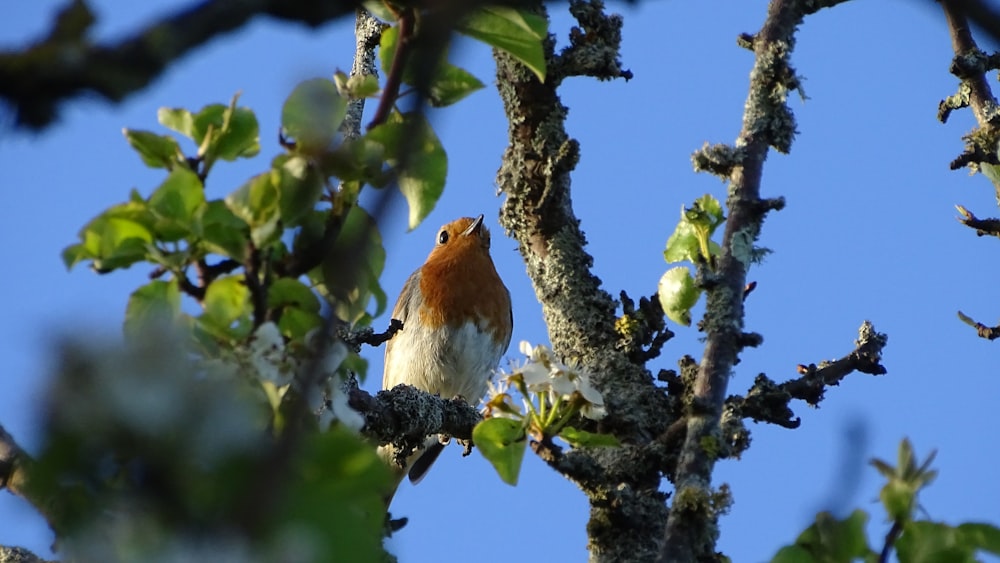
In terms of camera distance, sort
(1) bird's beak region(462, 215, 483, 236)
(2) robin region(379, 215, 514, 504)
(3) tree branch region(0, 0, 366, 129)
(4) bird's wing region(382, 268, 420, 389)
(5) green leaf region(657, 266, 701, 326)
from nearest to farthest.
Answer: (3) tree branch region(0, 0, 366, 129) < (5) green leaf region(657, 266, 701, 326) < (2) robin region(379, 215, 514, 504) < (4) bird's wing region(382, 268, 420, 389) < (1) bird's beak region(462, 215, 483, 236)

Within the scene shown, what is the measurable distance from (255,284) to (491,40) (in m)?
0.64

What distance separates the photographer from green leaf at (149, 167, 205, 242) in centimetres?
207

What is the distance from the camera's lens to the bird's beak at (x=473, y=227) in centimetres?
933

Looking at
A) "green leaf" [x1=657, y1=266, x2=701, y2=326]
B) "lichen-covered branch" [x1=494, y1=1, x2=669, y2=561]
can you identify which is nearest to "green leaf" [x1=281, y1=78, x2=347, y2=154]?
"green leaf" [x1=657, y1=266, x2=701, y2=326]

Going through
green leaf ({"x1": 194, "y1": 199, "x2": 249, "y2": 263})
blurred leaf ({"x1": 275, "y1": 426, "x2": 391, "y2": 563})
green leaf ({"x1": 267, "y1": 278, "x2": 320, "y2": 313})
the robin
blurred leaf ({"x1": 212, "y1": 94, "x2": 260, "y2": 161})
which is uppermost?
the robin

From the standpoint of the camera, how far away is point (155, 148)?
7.25ft

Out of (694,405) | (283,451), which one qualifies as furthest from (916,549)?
(283,451)

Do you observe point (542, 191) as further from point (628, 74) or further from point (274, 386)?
point (274, 386)

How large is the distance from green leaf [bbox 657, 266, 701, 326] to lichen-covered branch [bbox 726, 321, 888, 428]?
0.35 metres

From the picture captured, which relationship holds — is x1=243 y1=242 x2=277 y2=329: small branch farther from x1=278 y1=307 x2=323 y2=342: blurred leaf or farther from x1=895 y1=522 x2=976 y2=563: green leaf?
x1=895 y1=522 x2=976 y2=563: green leaf

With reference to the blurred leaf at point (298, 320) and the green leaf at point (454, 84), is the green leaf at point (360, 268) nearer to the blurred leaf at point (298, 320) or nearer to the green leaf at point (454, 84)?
the blurred leaf at point (298, 320)

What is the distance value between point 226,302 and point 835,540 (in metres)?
1.14

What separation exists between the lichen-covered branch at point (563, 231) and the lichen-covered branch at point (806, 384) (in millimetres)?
435

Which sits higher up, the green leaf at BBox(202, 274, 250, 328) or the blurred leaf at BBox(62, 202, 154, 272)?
the blurred leaf at BBox(62, 202, 154, 272)
